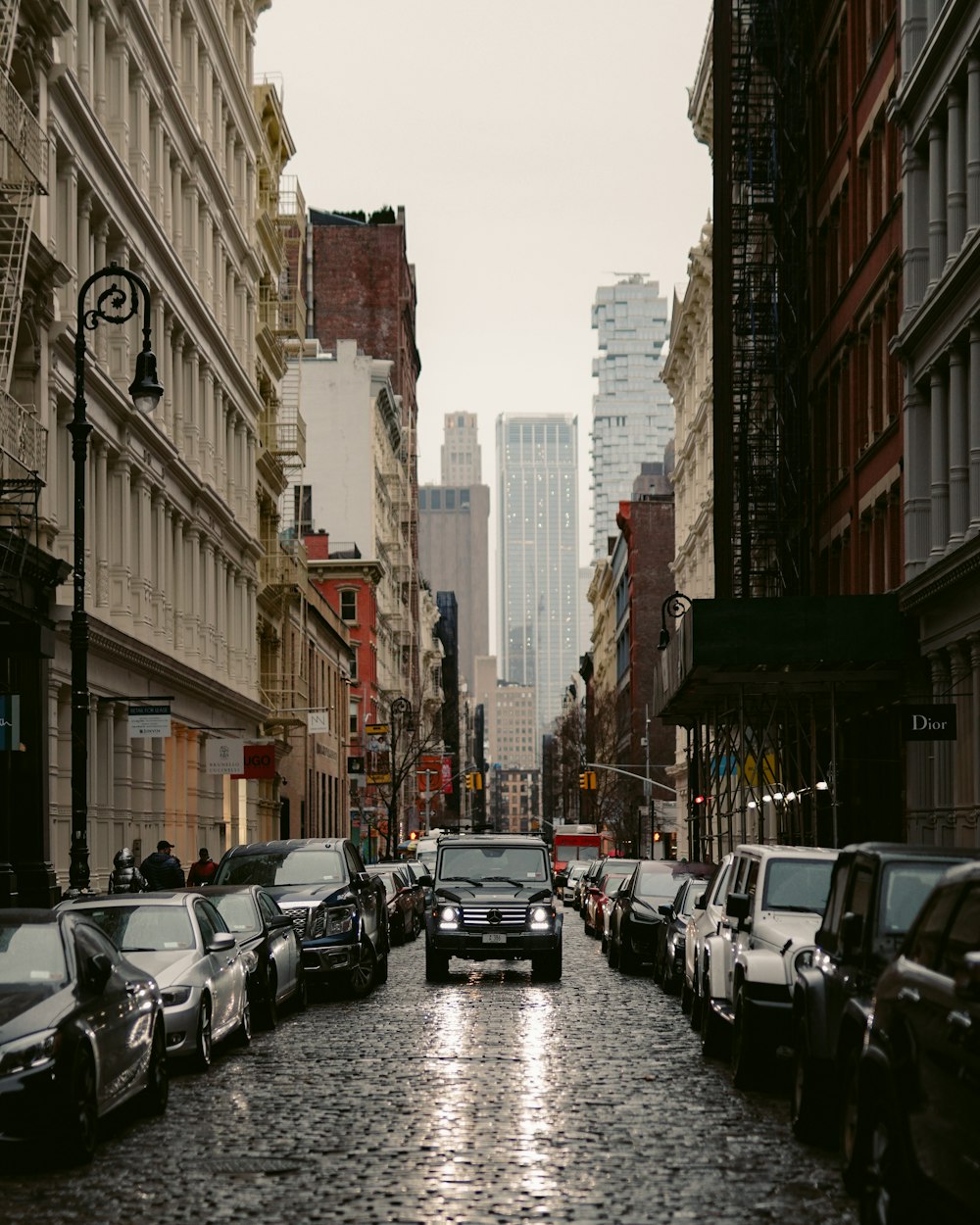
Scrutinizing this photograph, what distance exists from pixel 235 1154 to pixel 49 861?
20011 millimetres

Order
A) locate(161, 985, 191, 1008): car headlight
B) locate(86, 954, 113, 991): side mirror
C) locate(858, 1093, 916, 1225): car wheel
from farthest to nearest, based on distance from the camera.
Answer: locate(161, 985, 191, 1008): car headlight, locate(86, 954, 113, 991): side mirror, locate(858, 1093, 916, 1225): car wheel

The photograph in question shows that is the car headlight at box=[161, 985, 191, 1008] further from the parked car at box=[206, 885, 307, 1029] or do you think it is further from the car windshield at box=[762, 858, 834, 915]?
the car windshield at box=[762, 858, 834, 915]

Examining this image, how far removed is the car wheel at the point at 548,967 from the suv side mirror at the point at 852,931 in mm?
17333

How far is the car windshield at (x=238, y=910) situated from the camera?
2053 centimetres

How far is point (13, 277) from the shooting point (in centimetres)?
2792

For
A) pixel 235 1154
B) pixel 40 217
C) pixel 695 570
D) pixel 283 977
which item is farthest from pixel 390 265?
pixel 235 1154

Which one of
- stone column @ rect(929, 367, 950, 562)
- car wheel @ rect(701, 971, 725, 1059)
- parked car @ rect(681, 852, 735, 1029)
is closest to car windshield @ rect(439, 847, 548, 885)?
parked car @ rect(681, 852, 735, 1029)

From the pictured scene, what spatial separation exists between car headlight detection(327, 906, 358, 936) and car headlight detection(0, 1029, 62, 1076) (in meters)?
13.3

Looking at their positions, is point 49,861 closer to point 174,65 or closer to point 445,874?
point 445,874

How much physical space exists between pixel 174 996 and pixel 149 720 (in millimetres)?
14454

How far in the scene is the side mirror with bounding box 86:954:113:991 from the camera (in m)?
12.4

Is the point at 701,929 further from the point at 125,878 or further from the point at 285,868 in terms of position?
the point at 125,878

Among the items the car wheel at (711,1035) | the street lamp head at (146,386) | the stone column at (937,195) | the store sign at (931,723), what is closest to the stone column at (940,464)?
the stone column at (937,195)

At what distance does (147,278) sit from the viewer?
141 feet
